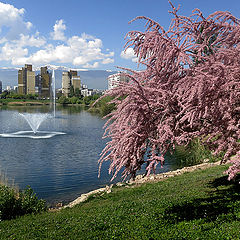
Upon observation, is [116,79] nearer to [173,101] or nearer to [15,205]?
[173,101]

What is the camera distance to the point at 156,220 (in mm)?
8055

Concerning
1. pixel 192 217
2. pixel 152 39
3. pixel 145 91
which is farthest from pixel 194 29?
pixel 192 217

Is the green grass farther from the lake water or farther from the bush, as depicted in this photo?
the lake water

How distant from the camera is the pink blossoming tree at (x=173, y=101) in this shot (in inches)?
207

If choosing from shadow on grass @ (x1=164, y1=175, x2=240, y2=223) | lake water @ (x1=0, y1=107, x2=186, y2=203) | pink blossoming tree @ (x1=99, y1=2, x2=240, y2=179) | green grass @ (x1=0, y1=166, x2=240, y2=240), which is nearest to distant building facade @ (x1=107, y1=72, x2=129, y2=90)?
pink blossoming tree @ (x1=99, y1=2, x2=240, y2=179)

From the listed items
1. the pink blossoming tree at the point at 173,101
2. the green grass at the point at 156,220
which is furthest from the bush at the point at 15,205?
the pink blossoming tree at the point at 173,101

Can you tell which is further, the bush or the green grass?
the bush

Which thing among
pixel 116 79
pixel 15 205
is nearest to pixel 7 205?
pixel 15 205

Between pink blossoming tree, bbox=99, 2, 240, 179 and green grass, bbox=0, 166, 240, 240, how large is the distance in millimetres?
2290

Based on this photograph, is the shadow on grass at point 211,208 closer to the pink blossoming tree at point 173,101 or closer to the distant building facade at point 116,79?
the pink blossoming tree at point 173,101

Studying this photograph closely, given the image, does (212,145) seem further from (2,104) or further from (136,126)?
(2,104)

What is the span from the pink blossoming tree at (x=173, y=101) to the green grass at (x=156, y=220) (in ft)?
7.51

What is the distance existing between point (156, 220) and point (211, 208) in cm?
171

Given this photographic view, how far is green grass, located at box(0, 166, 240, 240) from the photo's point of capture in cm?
698
